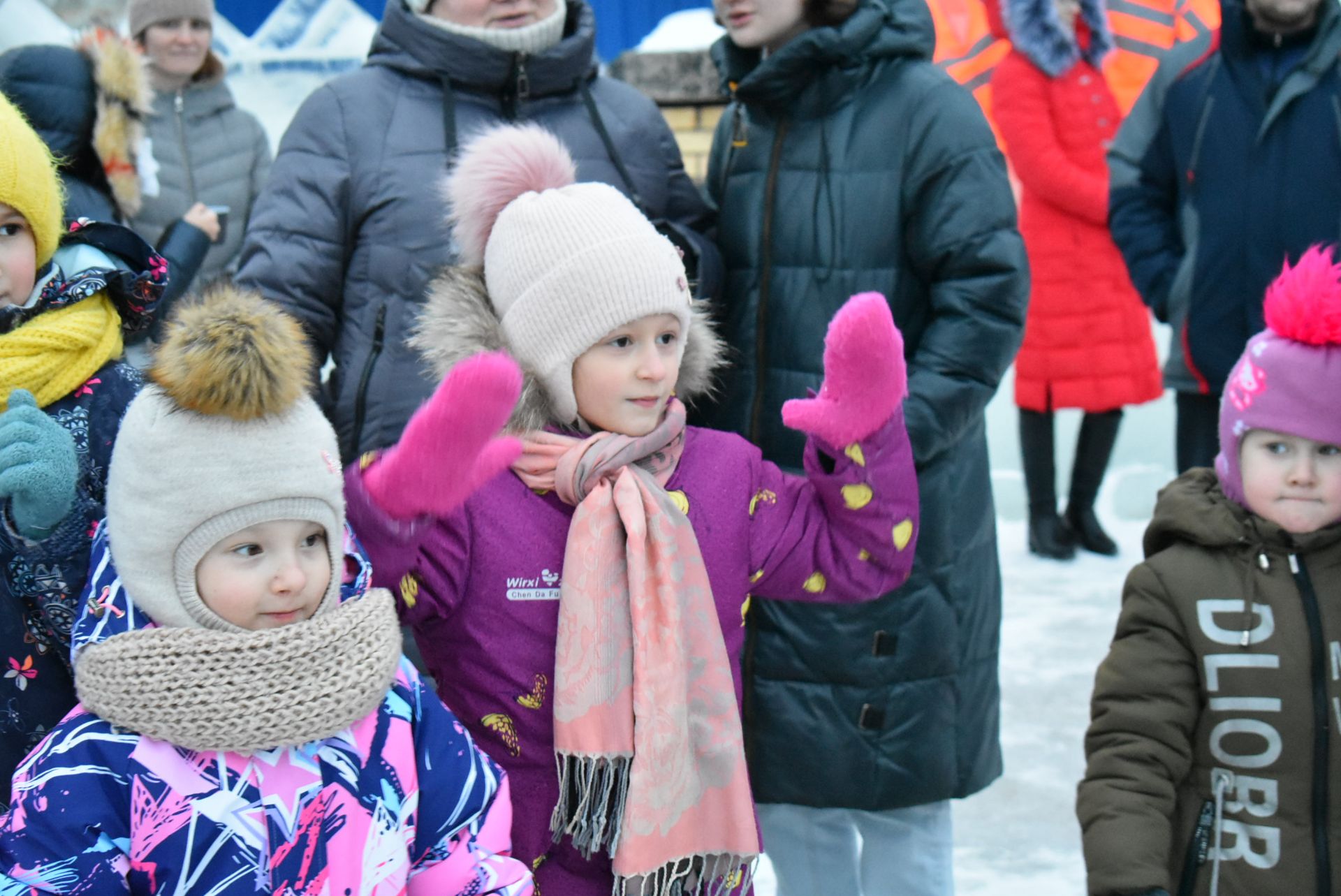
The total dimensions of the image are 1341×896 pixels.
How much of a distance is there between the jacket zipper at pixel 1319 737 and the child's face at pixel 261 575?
1.20m

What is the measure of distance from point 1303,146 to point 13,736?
262 centimetres

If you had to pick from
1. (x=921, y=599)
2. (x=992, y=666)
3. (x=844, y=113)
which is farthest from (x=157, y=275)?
(x=992, y=666)

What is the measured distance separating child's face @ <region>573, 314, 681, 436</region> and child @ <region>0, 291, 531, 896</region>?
14.4 inches

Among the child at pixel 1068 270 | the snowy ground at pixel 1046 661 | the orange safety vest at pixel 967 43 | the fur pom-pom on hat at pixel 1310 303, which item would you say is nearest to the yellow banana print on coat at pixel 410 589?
the fur pom-pom on hat at pixel 1310 303

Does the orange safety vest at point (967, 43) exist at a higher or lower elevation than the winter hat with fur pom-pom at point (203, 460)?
lower

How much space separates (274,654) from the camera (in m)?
1.31

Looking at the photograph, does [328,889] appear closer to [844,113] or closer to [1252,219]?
[844,113]

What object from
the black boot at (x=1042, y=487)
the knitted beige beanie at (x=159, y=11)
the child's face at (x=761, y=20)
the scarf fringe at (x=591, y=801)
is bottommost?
the black boot at (x=1042, y=487)

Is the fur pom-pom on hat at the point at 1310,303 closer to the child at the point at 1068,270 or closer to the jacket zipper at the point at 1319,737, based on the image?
the jacket zipper at the point at 1319,737

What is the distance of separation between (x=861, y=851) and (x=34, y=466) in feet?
5.01

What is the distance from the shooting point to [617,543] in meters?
1.60

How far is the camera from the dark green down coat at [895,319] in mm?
2094

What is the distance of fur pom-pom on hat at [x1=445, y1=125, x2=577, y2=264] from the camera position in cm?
174

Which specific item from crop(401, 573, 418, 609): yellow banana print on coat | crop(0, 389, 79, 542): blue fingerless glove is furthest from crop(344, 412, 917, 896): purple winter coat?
crop(0, 389, 79, 542): blue fingerless glove
